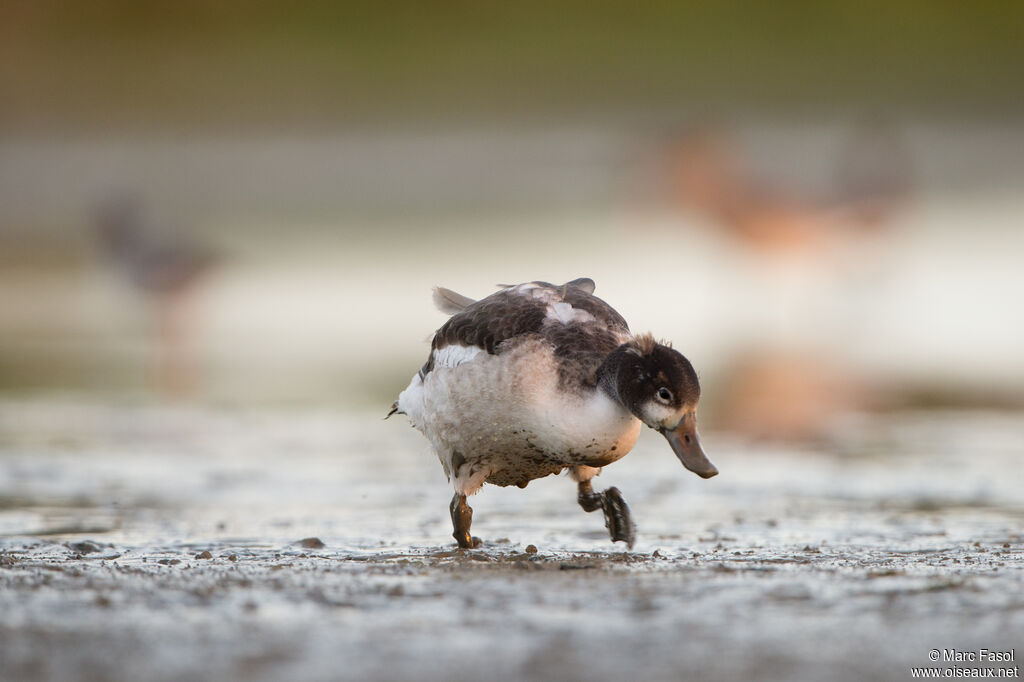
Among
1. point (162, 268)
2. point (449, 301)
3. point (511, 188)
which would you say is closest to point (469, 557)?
point (449, 301)

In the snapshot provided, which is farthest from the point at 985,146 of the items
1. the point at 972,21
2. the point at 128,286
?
the point at 128,286

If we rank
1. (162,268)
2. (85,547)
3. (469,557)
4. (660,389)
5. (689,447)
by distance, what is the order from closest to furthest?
(660,389), (689,447), (469,557), (85,547), (162,268)

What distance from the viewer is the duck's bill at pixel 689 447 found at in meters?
5.41

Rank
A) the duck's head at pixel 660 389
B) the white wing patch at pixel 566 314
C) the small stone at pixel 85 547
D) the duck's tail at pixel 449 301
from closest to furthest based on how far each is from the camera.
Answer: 1. the duck's head at pixel 660 389
2. the small stone at pixel 85 547
3. the white wing patch at pixel 566 314
4. the duck's tail at pixel 449 301

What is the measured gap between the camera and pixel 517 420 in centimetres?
558

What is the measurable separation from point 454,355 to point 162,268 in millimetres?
9307

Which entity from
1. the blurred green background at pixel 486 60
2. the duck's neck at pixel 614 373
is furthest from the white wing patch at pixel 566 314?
the blurred green background at pixel 486 60

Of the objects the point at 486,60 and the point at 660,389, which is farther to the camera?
the point at 486,60

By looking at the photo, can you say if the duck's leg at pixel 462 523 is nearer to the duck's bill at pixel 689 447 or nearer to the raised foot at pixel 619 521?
the raised foot at pixel 619 521

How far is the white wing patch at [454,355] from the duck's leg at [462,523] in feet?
1.82

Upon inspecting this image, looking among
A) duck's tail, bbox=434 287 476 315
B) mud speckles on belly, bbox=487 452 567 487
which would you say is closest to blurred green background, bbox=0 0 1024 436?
duck's tail, bbox=434 287 476 315

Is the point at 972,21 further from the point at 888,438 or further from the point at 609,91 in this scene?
the point at 888,438

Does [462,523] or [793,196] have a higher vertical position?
[793,196]

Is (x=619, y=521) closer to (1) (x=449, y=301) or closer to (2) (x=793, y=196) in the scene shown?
(1) (x=449, y=301)
